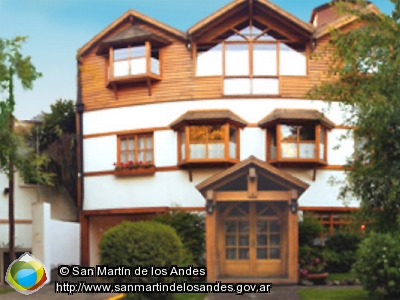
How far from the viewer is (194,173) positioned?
89.9 ft

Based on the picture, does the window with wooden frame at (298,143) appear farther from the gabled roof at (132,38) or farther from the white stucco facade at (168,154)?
the gabled roof at (132,38)

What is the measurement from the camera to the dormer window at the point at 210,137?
2656 cm

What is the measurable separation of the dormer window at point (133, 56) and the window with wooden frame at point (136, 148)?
189cm

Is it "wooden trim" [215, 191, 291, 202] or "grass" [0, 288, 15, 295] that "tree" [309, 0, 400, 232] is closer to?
"wooden trim" [215, 191, 291, 202]

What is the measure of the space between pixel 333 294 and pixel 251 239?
4446 mm

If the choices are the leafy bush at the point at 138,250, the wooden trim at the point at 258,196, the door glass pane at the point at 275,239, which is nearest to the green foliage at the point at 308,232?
the door glass pane at the point at 275,239

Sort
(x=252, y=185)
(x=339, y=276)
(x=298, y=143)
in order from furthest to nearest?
1. (x=298, y=143)
2. (x=339, y=276)
3. (x=252, y=185)

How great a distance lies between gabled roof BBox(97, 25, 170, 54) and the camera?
27812 mm

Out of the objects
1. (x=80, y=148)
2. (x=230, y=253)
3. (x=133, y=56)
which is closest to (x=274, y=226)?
(x=230, y=253)

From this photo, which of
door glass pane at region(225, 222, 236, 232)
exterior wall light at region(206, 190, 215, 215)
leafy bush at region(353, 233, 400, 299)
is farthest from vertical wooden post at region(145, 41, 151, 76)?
leafy bush at region(353, 233, 400, 299)

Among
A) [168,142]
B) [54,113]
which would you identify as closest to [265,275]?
[168,142]

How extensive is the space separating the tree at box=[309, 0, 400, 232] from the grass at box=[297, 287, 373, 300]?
183cm

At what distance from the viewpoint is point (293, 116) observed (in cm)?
2642

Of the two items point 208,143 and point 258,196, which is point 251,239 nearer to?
point 258,196
